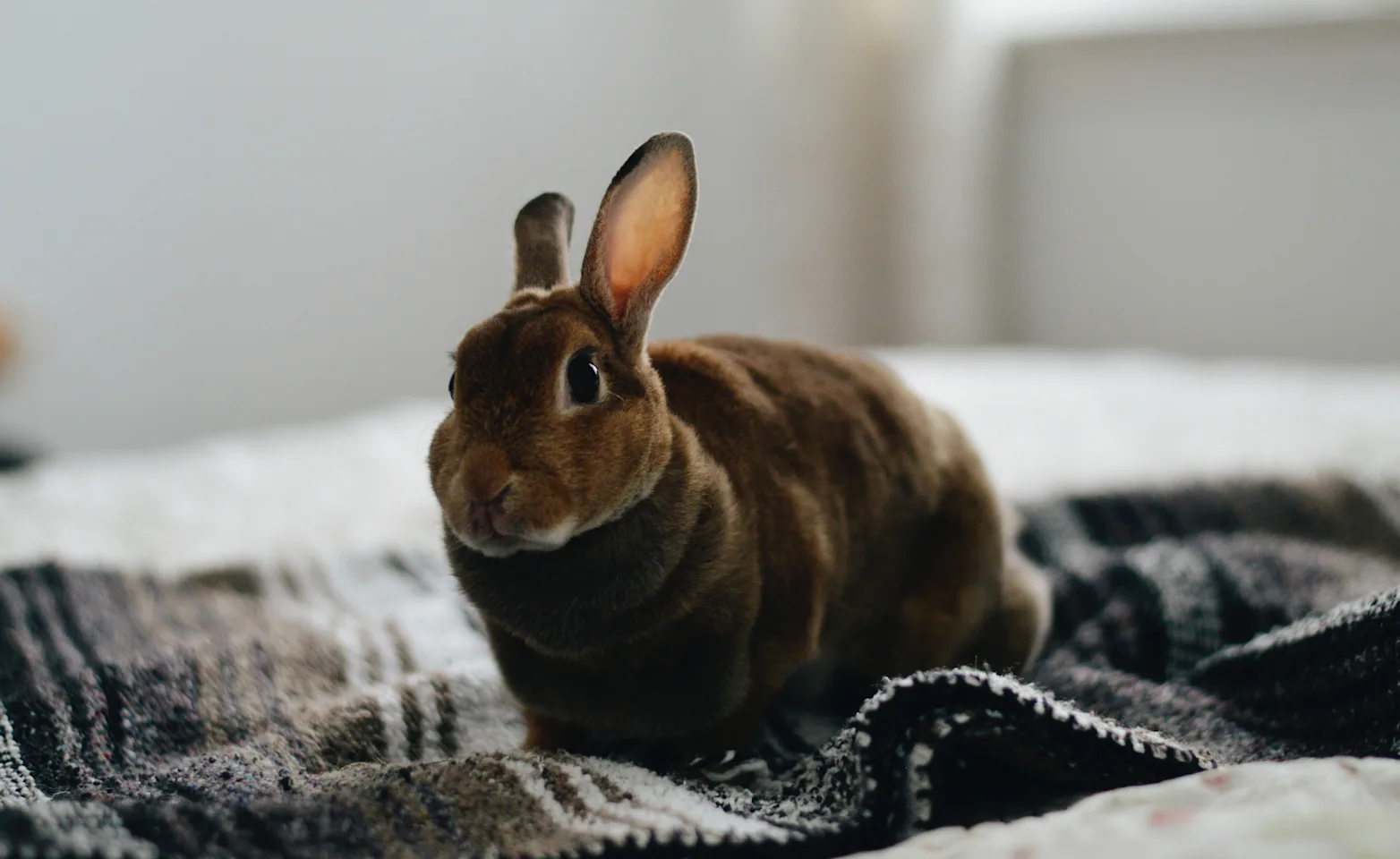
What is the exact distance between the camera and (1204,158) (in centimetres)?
282

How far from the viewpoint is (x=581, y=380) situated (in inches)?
30.3

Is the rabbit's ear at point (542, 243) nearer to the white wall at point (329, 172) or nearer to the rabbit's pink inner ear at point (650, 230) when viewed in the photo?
the rabbit's pink inner ear at point (650, 230)

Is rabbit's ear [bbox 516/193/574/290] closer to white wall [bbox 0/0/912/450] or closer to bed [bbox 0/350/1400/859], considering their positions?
bed [bbox 0/350/1400/859]

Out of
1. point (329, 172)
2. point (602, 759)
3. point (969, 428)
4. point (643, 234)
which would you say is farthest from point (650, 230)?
point (329, 172)

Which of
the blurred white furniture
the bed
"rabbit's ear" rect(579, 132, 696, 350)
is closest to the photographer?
"rabbit's ear" rect(579, 132, 696, 350)

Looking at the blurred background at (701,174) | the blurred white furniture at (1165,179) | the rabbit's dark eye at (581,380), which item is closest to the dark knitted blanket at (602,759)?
the rabbit's dark eye at (581,380)

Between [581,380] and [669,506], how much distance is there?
10 cm

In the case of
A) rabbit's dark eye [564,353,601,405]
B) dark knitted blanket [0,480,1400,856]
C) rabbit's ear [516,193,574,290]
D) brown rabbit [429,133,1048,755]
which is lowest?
dark knitted blanket [0,480,1400,856]

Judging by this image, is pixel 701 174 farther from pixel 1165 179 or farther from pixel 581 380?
pixel 581 380

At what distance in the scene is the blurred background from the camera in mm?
2633

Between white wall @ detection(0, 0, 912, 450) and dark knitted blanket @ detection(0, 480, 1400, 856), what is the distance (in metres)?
1.42

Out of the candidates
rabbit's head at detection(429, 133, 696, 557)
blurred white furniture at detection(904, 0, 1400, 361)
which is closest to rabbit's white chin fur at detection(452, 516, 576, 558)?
rabbit's head at detection(429, 133, 696, 557)

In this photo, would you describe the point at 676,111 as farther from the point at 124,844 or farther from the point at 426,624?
the point at 124,844

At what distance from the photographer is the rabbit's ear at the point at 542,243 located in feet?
2.91
